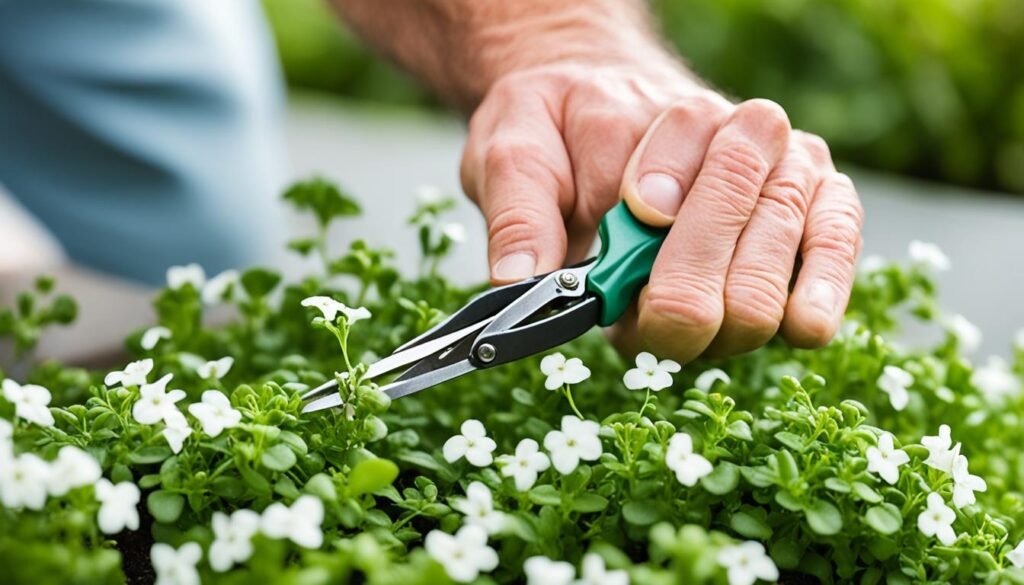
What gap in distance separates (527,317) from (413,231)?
6.32 feet

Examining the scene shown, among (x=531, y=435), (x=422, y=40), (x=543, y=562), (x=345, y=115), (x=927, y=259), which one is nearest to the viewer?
(x=543, y=562)

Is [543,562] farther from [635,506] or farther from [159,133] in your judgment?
[159,133]

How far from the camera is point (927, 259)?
1.28 meters

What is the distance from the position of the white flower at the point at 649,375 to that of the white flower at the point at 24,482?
1.48 ft

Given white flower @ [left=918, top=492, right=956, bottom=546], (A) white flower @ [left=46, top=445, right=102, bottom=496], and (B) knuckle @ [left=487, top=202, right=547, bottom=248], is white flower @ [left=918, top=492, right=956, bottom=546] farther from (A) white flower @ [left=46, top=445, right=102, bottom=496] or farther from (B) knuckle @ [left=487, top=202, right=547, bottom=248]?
(A) white flower @ [left=46, top=445, right=102, bottom=496]

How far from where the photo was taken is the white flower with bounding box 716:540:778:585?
72 cm

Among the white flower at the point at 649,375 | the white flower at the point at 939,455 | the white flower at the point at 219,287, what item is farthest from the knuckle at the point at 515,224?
the white flower at the point at 939,455

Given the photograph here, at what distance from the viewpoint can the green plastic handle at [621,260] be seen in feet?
3.32

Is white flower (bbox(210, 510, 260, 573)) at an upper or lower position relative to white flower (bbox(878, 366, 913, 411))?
upper

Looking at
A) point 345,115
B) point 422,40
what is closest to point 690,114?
point 422,40

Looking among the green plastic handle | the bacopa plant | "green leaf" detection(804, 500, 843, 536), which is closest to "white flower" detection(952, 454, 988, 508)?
the bacopa plant

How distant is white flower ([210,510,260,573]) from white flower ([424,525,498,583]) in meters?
0.12

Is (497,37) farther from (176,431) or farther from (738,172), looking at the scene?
(176,431)

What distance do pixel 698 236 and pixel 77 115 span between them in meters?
1.48
